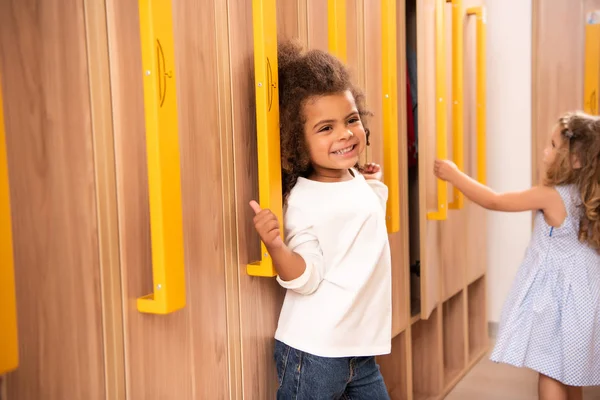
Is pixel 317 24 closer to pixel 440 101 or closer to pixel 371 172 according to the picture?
pixel 371 172

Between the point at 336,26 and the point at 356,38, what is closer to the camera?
the point at 336,26

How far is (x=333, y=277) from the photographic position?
121cm

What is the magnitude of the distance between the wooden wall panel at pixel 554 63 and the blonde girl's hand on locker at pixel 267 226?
7.07ft

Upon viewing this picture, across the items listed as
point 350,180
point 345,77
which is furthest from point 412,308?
point 345,77

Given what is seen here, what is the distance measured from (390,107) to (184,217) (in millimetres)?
822

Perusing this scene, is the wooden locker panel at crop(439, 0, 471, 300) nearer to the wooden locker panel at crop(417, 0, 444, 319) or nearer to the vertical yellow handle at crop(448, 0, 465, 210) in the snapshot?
the vertical yellow handle at crop(448, 0, 465, 210)

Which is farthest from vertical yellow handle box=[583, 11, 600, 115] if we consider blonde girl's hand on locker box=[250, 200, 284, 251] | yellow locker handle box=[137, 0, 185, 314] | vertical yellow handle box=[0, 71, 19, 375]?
vertical yellow handle box=[0, 71, 19, 375]

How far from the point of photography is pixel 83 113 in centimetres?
83

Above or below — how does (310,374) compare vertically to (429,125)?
below

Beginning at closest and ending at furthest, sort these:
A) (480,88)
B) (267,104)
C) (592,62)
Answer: (267,104), (480,88), (592,62)

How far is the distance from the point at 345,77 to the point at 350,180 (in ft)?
0.74

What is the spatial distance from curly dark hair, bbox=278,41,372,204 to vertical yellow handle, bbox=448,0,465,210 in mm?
1122

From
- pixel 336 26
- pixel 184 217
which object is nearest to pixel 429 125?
pixel 336 26

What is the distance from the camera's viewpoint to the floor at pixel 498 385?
2387mm
